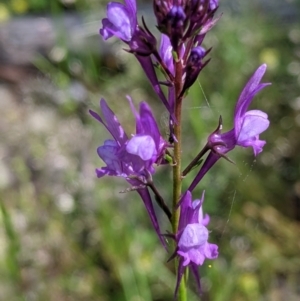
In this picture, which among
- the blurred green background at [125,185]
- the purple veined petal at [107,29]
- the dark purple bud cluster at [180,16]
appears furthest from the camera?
the blurred green background at [125,185]

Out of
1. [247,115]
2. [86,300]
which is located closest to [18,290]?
[86,300]

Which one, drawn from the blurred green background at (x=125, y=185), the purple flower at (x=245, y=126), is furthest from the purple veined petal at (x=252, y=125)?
the blurred green background at (x=125, y=185)

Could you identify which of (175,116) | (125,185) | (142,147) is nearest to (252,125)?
(175,116)

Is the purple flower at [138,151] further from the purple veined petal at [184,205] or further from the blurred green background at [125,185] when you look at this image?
the blurred green background at [125,185]

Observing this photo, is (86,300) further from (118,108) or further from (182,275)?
(182,275)

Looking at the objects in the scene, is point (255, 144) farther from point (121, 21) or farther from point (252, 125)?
point (121, 21)

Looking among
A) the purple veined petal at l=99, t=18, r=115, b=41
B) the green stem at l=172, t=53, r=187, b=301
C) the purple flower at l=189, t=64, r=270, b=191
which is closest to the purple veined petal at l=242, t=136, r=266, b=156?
the purple flower at l=189, t=64, r=270, b=191

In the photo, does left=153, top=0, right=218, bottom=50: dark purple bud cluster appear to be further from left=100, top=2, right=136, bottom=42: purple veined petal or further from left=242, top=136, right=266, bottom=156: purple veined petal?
left=242, top=136, right=266, bottom=156: purple veined petal
